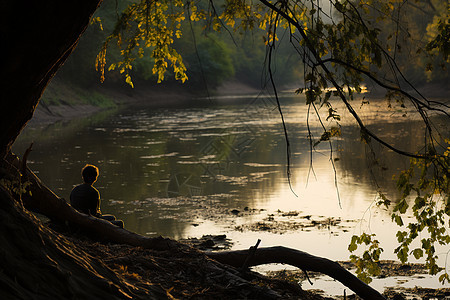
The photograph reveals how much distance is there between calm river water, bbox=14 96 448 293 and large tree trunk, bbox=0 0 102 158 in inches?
84.7

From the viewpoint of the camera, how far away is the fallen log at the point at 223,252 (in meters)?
7.15

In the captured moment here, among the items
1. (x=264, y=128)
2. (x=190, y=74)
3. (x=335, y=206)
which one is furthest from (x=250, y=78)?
(x=335, y=206)

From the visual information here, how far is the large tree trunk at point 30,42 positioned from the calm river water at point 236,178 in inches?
84.7

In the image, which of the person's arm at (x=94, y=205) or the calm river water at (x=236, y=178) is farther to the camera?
the calm river water at (x=236, y=178)

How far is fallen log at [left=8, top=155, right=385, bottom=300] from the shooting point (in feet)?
23.5

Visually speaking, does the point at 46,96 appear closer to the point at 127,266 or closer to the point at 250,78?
the point at 127,266

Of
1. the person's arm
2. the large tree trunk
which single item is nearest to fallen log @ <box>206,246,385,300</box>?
the person's arm

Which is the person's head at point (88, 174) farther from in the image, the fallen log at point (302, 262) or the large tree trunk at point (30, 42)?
the large tree trunk at point (30, 42)

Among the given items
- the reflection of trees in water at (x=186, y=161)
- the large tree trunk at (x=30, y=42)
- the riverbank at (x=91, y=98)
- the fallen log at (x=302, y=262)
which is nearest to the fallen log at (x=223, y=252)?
the fallen log at (x=302, y=262)

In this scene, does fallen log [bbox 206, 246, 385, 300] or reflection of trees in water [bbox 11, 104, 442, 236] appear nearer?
fallen log [bbox 206, 246, 385, 300]

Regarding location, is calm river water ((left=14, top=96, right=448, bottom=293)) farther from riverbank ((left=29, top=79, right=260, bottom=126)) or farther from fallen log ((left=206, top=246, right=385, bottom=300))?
riverbank ((left=29, top=79, right=260, bottom=126))

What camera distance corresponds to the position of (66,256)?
15.9 feet

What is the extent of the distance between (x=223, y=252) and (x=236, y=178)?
1132 centimetres

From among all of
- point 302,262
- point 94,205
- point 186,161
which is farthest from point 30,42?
point 186,161
